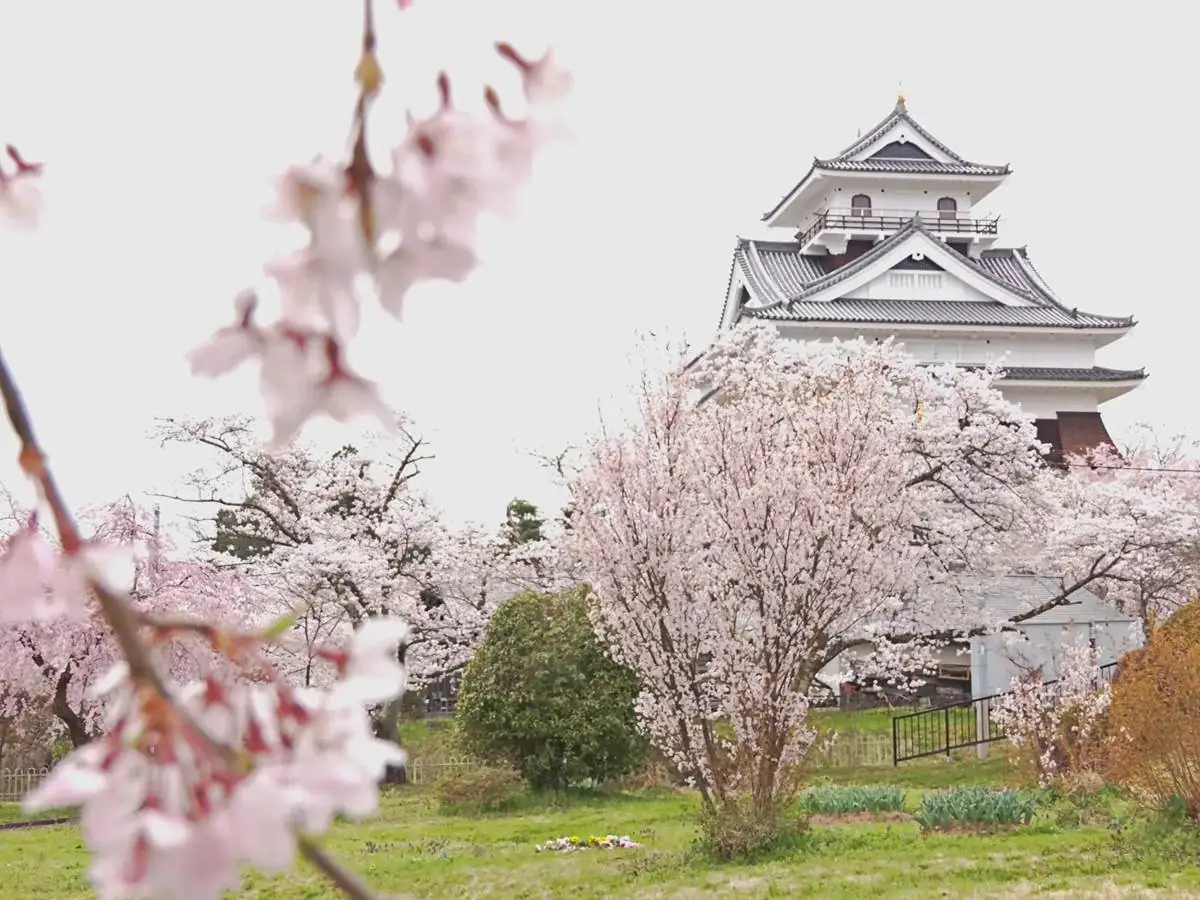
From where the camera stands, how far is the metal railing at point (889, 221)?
23766 mm

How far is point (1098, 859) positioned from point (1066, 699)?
11.9 ft

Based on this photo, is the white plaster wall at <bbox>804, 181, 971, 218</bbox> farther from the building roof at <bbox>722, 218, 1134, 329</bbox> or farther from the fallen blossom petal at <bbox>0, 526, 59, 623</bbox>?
the fallen blossom petal at <bbox>0, 526, 59, 623</bbox>

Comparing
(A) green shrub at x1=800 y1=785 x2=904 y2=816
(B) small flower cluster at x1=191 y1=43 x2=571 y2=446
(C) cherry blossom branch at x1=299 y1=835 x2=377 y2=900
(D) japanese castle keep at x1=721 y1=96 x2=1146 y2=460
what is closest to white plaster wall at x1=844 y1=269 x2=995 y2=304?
(D) japanese castle keep at x1=721 y1=96 x2=1146 y2=460

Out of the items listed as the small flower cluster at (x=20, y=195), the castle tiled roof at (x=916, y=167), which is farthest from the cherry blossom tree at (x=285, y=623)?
the castle tiled roof at (x=916, y=167)

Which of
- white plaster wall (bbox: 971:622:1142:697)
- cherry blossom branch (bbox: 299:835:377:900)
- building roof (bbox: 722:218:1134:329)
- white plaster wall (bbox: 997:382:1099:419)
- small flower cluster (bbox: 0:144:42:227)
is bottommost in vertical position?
cherry blossom branch (bbox: 299:835:377:900)

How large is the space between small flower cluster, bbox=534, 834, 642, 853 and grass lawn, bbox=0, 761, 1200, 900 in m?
0.13

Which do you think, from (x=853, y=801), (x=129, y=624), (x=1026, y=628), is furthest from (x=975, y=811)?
(x=129, y=624)

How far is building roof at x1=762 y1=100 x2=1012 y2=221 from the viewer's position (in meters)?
24.1

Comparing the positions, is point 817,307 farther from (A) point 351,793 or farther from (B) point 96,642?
(A) point 351,793

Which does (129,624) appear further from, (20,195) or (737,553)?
(737,553)

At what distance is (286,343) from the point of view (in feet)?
1.76

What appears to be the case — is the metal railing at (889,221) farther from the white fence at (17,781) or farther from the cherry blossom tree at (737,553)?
the white fence at (17,781)

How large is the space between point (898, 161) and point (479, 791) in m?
18.2

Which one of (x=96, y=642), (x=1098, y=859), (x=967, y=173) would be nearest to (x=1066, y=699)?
(x=1098, y=859)
